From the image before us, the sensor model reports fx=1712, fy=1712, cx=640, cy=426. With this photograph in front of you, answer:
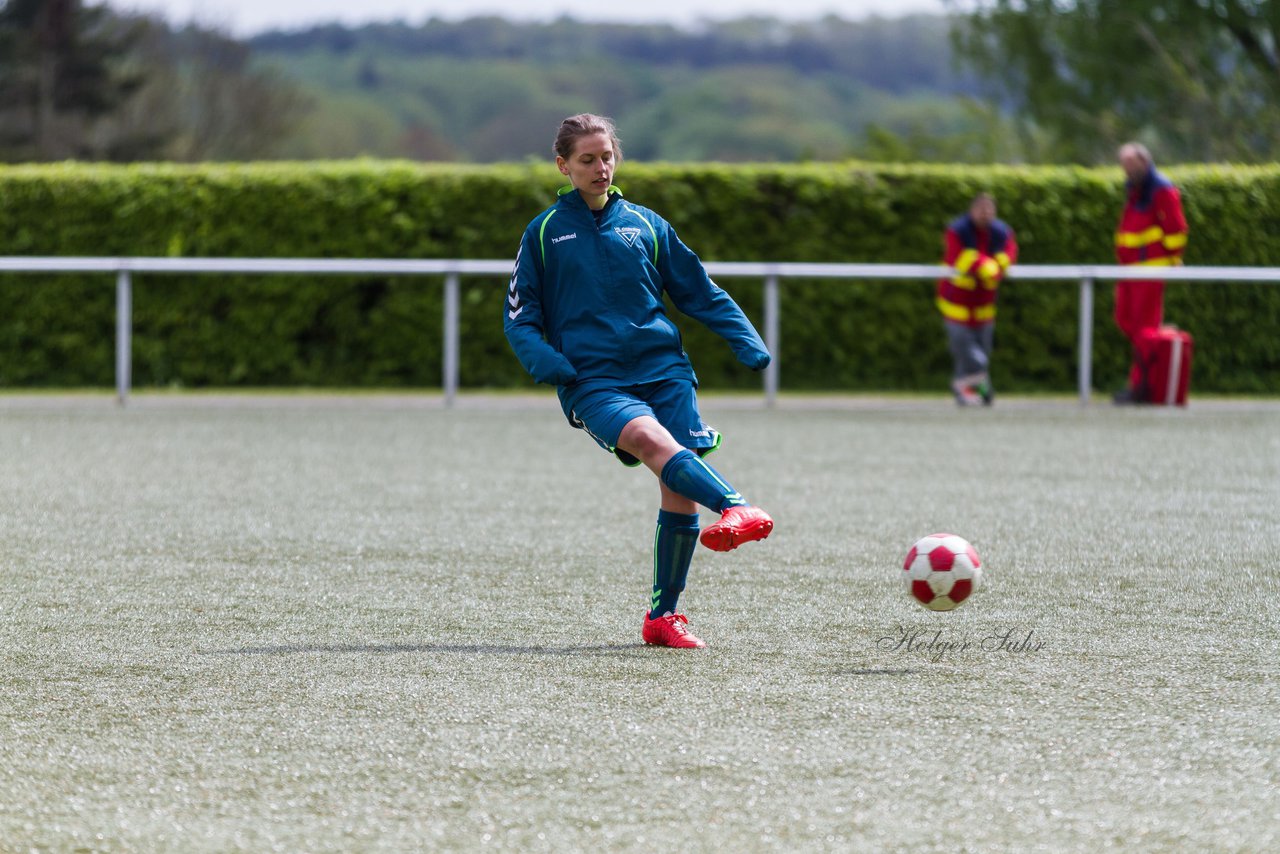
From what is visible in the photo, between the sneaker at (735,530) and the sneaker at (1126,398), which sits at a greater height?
the sneaker at (735,530)

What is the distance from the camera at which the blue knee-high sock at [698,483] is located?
181 inches

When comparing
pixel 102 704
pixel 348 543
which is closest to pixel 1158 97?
pixel 348 543

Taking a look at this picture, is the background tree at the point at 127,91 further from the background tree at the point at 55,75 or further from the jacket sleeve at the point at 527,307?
the jacket sleeve at the point at 527,307

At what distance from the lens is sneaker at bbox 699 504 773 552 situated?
4383 mm

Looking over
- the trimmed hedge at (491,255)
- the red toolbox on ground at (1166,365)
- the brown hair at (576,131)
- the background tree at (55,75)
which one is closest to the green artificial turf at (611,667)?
the brown hair at (576,131)

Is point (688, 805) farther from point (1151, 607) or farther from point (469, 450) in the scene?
point (469, 450)

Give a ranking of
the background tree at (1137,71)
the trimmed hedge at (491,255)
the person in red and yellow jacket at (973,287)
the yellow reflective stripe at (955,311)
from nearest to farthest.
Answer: the person in red and yellow jacket at (973,287) → the yellow reflective stripe at (955,311) → the trimmed hedge at (491,255) → the background tree at (1137,71)

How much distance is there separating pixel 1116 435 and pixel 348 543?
21.6 feet

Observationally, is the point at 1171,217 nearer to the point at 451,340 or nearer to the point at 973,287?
the point at 973,287

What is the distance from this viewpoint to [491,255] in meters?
15.6

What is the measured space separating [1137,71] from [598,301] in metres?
24.5

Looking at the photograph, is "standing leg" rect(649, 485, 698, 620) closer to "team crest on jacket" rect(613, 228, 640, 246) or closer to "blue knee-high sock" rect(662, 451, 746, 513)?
"blue knee-high sock" rect(662, 451, 746, 513)

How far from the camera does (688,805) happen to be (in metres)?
3.18

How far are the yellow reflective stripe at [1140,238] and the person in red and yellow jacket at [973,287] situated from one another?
0.97 m
